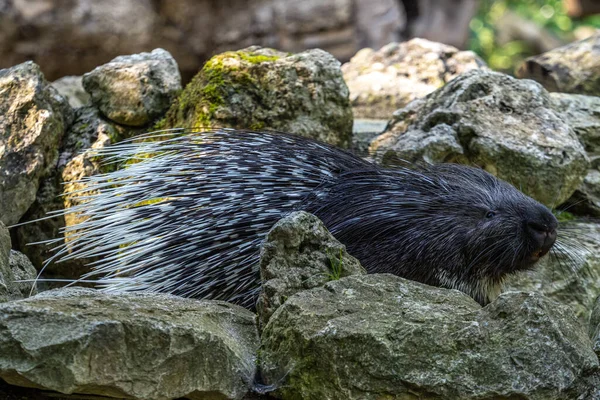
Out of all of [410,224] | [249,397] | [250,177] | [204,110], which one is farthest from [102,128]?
[249,397]

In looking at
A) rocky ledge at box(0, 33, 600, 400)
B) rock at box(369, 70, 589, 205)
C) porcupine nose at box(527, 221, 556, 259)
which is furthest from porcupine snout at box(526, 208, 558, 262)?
rock at box(369, 70, 589, 205)

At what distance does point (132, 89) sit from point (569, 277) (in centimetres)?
216

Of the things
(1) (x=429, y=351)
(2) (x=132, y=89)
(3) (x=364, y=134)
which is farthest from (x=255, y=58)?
(1) (x=429, y=351)

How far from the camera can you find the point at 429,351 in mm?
1821

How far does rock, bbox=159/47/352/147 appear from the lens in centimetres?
362

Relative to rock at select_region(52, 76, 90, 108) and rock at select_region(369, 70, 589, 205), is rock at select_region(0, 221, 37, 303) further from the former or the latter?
rock at select_region(52, 76, 90, 108)

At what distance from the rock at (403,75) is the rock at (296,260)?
3.04 metres

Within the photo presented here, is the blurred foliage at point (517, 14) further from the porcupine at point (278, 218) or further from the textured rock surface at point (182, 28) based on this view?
the porcupine at point (278, 218)

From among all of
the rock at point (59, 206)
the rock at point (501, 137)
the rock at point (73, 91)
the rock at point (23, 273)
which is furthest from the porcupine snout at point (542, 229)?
the rock at point (73, 91)

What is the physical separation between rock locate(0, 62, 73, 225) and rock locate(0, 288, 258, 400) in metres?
1.73

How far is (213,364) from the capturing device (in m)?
1.85

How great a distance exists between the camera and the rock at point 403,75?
5.33 metres

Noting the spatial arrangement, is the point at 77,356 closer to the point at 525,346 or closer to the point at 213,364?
the point at 213,364

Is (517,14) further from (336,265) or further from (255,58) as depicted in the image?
(336,265)
